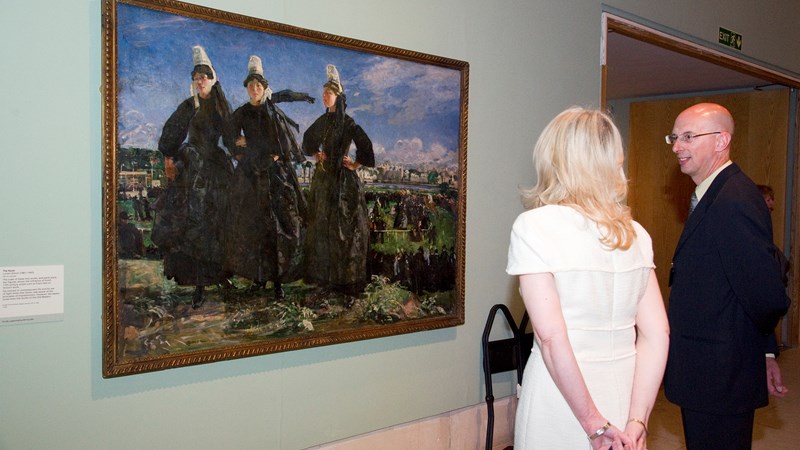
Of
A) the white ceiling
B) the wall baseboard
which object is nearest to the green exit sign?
the white ceiling

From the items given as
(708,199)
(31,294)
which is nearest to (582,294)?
(708,199)

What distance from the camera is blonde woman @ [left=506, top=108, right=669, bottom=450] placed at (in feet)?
5.74

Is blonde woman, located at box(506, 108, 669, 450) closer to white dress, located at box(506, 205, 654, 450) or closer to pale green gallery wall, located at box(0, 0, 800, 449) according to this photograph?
white dress, located at box(506, 205, 654, 450)

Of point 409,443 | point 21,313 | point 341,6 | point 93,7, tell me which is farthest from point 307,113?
point 409,443

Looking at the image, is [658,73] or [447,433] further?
[658,73]

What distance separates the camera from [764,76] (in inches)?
241

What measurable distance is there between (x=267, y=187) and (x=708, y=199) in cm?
188

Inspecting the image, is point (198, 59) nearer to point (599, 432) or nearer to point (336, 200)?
point (336, 200)

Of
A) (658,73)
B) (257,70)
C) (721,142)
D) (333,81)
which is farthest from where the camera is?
(658,73)

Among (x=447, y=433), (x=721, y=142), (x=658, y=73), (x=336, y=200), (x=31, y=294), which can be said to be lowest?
(x=447, y=433)

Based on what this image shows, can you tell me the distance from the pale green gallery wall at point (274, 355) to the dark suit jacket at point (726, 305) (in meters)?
1.13

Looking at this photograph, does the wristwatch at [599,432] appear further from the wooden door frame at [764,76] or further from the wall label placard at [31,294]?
the wooden door frame at [764,76]

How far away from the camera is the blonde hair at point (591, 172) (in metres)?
1.80

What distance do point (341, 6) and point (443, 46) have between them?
64 cm
